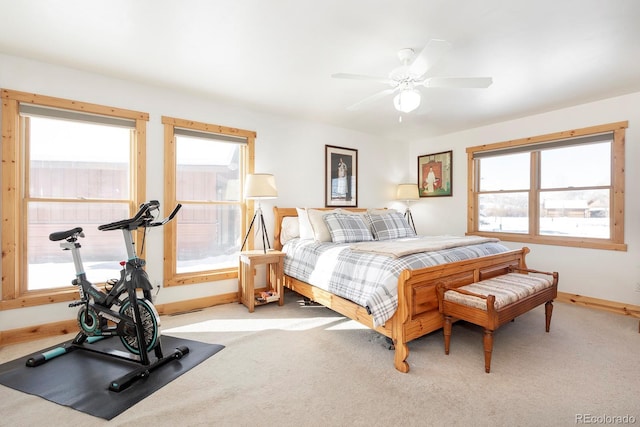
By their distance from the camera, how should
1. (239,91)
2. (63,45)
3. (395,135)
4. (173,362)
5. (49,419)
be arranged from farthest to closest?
(395,135), (239,91), (63,45), (173,362), (49,419)

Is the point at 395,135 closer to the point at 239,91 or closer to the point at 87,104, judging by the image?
the point at 239,91

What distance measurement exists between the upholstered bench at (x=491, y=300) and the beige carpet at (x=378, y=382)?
271 millimetres

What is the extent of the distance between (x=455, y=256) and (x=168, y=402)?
2447mm

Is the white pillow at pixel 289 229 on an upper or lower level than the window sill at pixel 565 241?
upper

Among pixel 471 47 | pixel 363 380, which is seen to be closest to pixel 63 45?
pixel 471 47

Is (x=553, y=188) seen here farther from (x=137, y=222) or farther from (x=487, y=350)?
(x=137, y=222)

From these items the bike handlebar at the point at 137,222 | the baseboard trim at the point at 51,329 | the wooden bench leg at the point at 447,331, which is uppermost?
the bike handlebar at the point at 137,222

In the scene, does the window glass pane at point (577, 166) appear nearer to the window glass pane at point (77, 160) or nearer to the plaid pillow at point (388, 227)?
the plaid pillow at point (388, 227)

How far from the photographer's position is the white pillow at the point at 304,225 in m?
3.70

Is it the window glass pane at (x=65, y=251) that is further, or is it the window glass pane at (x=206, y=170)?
the window glass pane at (x=206, y=170)

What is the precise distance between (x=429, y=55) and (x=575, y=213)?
3300 millimetres

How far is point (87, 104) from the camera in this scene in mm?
2842

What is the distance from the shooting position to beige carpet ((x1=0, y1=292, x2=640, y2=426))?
1.65 meters

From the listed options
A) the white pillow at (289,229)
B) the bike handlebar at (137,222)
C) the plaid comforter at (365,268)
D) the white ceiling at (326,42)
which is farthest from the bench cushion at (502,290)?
the bike handlebar at (137,222)
